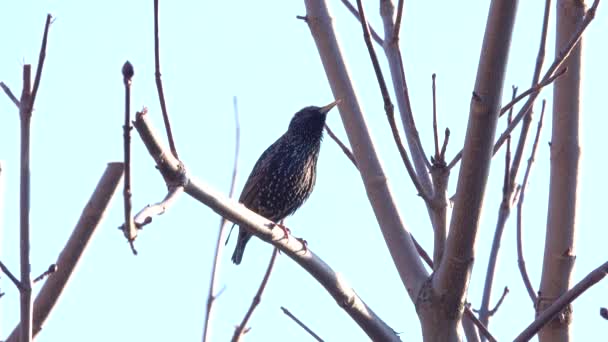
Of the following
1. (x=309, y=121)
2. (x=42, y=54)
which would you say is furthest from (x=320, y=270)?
(x=309, y=121)

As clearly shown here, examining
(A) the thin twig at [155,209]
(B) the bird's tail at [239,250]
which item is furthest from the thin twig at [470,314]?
(B) the bird's tail at [239,250]

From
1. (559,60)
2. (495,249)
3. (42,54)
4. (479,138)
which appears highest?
(559,60)

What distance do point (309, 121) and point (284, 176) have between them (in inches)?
27.5

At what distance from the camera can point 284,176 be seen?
25.0 ft

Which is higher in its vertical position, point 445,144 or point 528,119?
point 528,119

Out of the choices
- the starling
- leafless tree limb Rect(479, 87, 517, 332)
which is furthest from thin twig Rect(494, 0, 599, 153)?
the starling

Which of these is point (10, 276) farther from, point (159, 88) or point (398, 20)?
point (398, 20)

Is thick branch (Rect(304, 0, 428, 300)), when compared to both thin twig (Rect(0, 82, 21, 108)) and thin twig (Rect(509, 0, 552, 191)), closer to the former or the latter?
thin twig (Rect(509, 0, 552, 191))

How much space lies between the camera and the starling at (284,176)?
759 cm

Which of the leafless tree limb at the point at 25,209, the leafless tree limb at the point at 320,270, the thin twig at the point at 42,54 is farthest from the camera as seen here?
the leafless tree limb at the point at 320,270

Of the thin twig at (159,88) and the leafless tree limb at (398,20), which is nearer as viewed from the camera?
the thin twig at (159,88)

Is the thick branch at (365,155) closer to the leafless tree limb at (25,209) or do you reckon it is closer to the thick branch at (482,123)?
the thick branch at (482,123)

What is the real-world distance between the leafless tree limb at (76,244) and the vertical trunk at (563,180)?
1565mm

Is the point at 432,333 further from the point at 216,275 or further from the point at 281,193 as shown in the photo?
the point at 281,193
